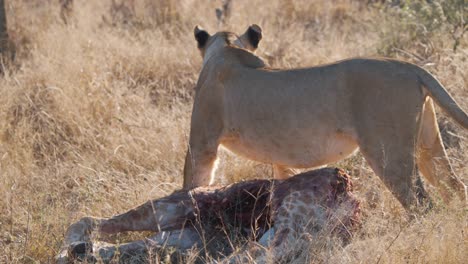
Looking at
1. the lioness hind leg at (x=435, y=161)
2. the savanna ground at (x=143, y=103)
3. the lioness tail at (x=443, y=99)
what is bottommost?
the savanna ground at (x=143, y=103)

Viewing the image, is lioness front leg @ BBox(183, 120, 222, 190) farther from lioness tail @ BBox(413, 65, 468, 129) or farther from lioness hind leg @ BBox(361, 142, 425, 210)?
lioness tail @ BBox(413, 65, 468, 129)

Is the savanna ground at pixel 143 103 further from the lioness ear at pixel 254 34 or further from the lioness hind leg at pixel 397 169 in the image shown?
the lioness ear at pixel 254 34

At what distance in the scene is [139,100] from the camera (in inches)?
290

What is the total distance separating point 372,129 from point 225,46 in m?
1.40

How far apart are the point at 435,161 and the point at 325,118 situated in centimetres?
75

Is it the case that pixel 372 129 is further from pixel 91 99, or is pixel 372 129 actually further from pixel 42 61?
pixel 42 61

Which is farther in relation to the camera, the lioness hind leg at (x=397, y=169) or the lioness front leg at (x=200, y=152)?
the lioness front leg at (x=200, y=152)

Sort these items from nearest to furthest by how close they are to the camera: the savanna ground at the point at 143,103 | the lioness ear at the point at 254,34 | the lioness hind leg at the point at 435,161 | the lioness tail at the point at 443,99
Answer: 1. the lioness tail at the point at 443,99
2. the savanna ground at the point at 143,103
3. the lioness hind leg at the point at 435,161
4. the lioness ear at the point at 254,34

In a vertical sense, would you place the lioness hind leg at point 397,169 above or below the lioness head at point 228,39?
below

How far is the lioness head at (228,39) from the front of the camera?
5.84 metres

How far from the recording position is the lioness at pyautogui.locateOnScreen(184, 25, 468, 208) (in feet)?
15.4

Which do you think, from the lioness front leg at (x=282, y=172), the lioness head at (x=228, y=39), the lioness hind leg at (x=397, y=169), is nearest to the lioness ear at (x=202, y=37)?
the lioness head at (x=228, y=39)

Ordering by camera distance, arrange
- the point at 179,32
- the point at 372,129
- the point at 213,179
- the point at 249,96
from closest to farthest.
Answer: the point at 372,129, the point at 249,96, the point at 213,179, the point at 179,32

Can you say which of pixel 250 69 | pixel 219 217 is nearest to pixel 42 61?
pixel 250 69
